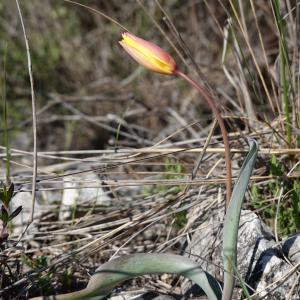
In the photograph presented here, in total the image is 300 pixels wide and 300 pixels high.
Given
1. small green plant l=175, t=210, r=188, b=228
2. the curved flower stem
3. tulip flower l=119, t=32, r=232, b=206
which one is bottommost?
small green plant l=175, t=210, r=188, b=228

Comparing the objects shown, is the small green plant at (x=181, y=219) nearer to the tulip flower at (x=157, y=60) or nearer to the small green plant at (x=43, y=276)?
the small green plant at (x=43, y=276)

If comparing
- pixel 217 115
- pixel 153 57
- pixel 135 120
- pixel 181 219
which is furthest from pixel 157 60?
pixel 135 120

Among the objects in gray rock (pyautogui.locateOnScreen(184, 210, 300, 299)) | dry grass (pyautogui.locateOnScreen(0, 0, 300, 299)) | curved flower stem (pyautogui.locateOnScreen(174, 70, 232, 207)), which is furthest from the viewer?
dry grass (pyautogui.locateOnScreen(0, 0, 300, 299))

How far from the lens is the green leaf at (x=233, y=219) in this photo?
4.01 ft

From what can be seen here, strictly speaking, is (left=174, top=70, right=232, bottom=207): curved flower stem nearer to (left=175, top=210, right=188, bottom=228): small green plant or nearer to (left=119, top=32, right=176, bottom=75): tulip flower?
(left=119, top=32, right=176, bottom=75): tulip flower

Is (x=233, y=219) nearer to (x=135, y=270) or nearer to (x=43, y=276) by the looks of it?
(x=135, y=270)

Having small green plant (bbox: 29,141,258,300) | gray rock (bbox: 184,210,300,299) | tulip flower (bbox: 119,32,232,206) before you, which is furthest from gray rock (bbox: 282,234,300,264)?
tulip flower (bbox: 119,32,232,206)

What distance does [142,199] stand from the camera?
1.84 meters

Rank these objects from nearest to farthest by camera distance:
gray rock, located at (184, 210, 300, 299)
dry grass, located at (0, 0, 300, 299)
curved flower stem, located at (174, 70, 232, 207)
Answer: curved flower stem, located at (174, 70, 232, 207), gray rock, located at (184, 210, 300, 299), dry grass, located at (0, 0, 300, 299)

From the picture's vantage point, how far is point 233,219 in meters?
1.22

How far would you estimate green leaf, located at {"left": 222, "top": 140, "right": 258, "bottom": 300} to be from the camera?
122 centimetres

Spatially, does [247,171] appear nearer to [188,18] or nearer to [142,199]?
[142,199]

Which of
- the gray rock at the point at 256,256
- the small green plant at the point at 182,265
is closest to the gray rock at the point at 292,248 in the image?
the gray rock at the point at 256,256

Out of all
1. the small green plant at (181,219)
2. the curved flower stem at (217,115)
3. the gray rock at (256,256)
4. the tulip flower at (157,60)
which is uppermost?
the tulip flower at (157,60)
